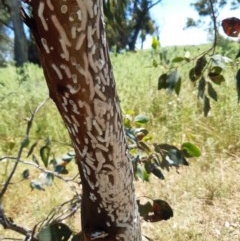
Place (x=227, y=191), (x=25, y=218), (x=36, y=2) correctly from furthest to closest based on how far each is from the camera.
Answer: (x=25, y=218) < (x=227, y=191) < (x=36, y=2)

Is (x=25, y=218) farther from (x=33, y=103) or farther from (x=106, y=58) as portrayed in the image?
(x=33, y=103)

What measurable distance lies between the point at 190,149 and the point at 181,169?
1.17m

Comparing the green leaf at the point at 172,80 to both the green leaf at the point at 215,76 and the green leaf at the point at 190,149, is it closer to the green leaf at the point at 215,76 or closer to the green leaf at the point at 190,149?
the green leaf at the point at 215,76

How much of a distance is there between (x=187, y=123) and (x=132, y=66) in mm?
1628

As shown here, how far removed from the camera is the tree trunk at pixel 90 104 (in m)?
0.34

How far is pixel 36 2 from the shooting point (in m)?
0.34

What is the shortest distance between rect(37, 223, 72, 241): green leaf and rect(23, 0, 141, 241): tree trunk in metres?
0.13

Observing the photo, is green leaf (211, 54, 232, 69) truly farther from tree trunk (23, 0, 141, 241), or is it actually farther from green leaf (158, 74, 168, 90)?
tree trunk (23, 0, 141, 241)

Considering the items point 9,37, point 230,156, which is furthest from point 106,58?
point 9,37

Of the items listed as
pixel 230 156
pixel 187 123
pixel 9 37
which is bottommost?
pixel 230 156

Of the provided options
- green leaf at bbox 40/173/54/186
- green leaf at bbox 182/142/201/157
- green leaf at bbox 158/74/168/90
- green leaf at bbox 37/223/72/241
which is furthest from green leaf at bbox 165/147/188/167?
green leaf at bbox 40/173/54/186

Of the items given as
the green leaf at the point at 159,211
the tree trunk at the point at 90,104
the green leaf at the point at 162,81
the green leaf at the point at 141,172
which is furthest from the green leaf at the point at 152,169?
the tree trunk at the point at 90,104

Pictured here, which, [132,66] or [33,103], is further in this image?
[132,66]

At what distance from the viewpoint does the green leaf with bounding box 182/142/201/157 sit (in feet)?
2.77
